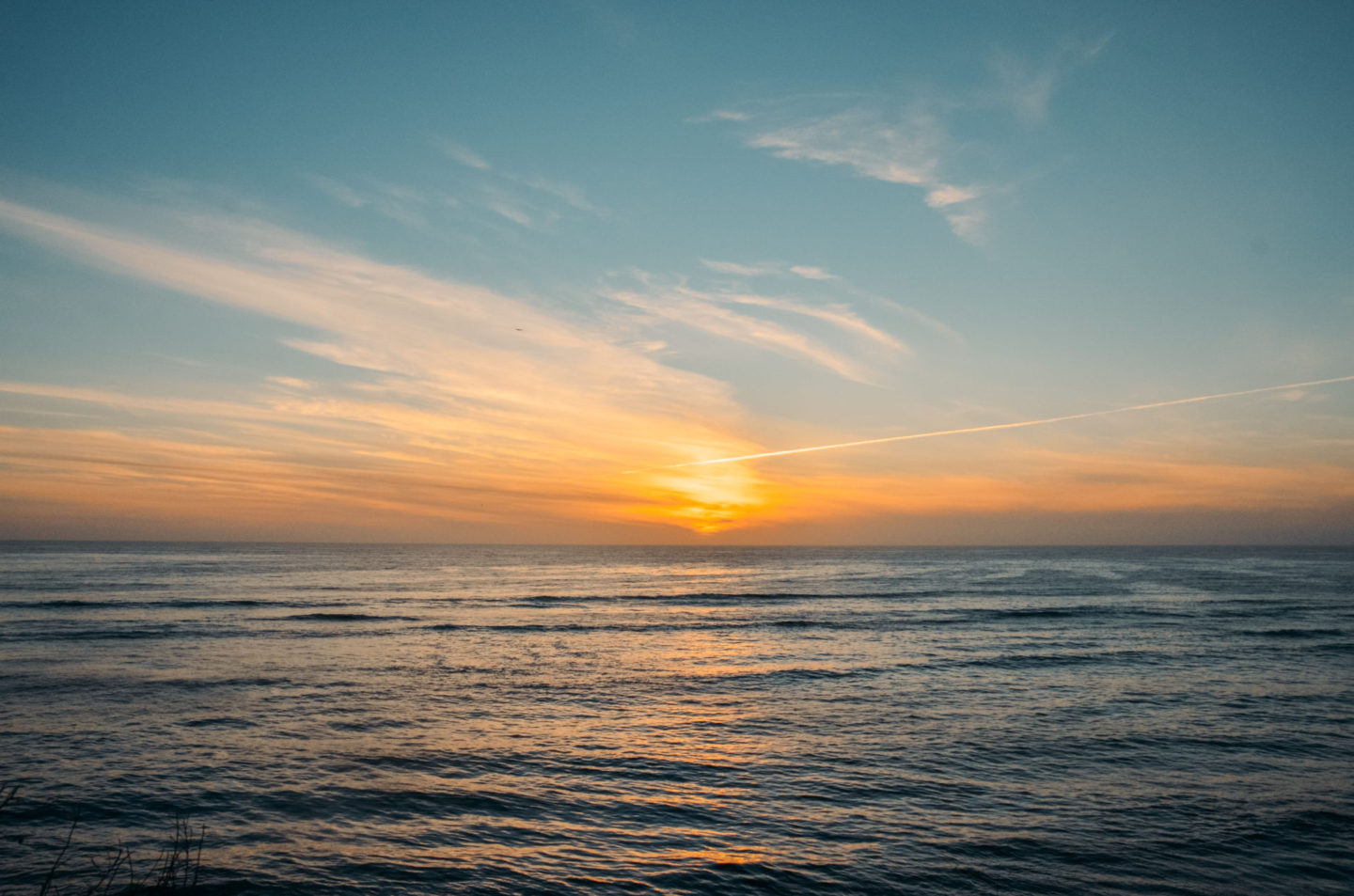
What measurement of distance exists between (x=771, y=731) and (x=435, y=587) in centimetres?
6160

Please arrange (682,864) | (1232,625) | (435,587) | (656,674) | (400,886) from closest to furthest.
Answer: (400,886)
(682,864)
(656,674)
(1232,625)
(435,587)

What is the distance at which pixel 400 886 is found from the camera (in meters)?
11.1

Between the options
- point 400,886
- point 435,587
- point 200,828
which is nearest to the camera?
point 400,886

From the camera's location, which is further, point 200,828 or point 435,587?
point 435,587

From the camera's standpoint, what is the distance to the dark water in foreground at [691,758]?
11938mm

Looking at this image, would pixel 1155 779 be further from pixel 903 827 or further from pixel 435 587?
pixel 435 587

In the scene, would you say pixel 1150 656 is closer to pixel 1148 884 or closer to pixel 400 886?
pixel 1148 884

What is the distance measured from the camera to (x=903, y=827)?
13.4 metres

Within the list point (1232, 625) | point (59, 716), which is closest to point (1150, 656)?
point (1232, 625)

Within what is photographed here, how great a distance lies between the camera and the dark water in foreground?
39.2 ft

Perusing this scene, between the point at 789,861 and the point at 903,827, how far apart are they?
2689mm

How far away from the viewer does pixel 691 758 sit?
1772 centimetres

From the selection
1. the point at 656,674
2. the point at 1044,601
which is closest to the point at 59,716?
the point at 656,674

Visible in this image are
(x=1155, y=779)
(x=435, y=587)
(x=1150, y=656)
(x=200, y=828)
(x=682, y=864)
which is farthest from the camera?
(x=435, y=587)
